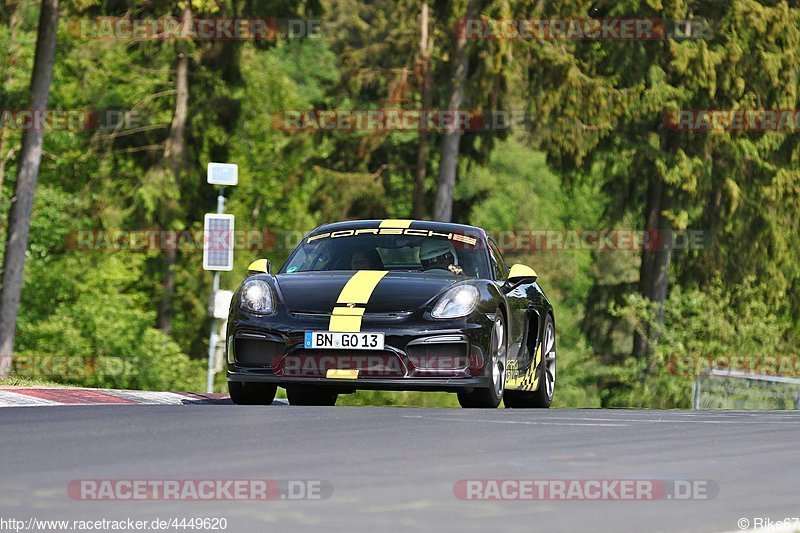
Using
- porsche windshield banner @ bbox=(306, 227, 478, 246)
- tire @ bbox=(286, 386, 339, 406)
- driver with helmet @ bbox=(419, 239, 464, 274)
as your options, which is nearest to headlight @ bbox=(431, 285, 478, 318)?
driver with helmet @ bbox=(419, 239, 464, 274)

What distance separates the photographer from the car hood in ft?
42.8

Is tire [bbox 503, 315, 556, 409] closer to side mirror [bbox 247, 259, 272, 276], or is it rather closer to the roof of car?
the roof of car

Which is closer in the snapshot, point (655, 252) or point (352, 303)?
point (352, 303)

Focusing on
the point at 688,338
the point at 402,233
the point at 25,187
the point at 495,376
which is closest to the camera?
the point at 495,376

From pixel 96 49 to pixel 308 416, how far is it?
33.8 meters

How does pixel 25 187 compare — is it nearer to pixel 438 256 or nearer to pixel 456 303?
pixel 438 256

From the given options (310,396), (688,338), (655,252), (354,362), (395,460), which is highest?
(395,460)

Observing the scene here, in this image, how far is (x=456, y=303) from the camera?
13.2m

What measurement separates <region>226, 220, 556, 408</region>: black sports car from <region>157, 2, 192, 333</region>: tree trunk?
1124 inches

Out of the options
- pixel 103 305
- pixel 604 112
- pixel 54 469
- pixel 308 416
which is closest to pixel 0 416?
pixel 308 416

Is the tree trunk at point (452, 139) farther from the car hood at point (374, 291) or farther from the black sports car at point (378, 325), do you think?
the car hood at point (374, 291)

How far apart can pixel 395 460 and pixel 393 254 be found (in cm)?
585

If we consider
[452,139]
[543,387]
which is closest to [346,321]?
[543,387]

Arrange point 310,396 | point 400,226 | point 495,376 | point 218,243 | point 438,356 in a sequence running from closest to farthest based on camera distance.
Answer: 1. point 438,356
2. point 495,376
3. point 400,226
4. point 310,396
5. point 218,243
